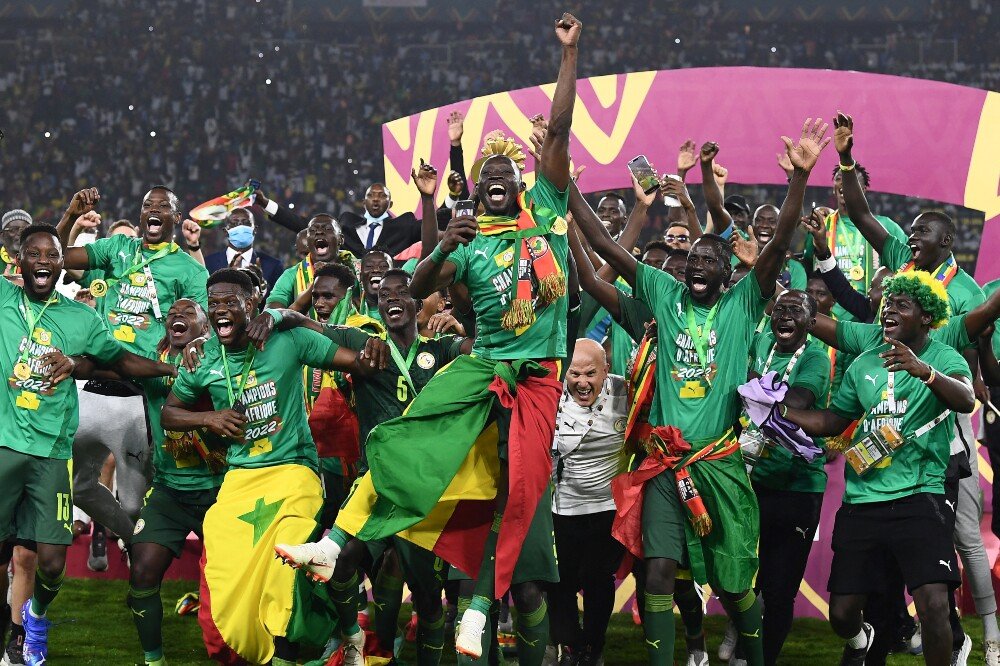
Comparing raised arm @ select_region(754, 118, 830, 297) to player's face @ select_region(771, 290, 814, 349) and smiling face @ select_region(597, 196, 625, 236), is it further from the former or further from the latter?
smiling face @ select_region(597, 196, 625, 236)

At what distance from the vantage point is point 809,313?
254 inches

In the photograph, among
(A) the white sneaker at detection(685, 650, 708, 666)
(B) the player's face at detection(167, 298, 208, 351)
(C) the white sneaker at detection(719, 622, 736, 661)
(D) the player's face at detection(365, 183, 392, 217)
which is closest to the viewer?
(B) the player's face at detection(167, 298, 208, 351)

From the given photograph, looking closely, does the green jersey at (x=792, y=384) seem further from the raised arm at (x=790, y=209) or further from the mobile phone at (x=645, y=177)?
the mobile phone at (x=645, y=177)

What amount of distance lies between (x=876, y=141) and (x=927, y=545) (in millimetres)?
5293

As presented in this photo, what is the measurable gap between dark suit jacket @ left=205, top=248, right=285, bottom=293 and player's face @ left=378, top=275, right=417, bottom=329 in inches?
148

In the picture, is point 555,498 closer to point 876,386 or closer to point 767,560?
point 767,560

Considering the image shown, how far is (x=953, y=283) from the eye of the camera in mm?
7191

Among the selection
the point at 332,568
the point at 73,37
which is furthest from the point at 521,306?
the point at 73,37

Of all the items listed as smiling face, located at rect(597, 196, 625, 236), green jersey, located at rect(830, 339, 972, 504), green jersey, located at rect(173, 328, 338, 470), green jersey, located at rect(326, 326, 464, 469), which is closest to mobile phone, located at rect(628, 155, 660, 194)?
green jersey, located at rect(326, 326, 464, 469)

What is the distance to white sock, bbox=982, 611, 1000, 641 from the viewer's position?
23.0 feet

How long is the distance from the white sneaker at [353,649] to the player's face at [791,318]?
2502 mm

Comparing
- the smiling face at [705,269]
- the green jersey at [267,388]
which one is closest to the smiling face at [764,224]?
the smiling face at [705,269]

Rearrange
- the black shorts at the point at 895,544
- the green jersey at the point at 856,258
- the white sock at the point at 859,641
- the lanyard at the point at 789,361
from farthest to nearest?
the green jersey at the point at 856,258 → the lanyard at the point at 789,361 → the white sock at the point at 859,641 → the black shorts at the point at 895,544

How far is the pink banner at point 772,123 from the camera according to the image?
10109 millimetres
